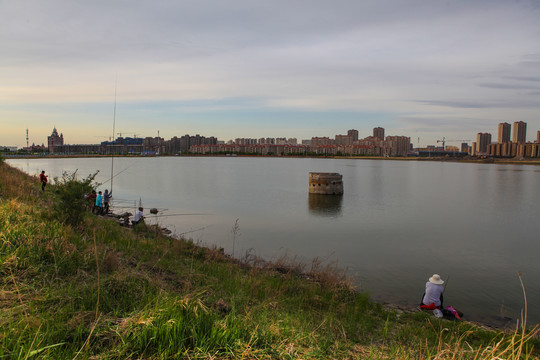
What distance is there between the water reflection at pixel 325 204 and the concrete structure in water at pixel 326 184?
68 centimetres

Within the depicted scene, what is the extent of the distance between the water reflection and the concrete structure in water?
68cm

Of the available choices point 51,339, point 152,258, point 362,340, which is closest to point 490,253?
point 362,340

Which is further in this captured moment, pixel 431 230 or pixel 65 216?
pixel 431 230

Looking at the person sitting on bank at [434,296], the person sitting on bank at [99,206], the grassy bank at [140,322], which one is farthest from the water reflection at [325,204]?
the grassy bank at [140,322]

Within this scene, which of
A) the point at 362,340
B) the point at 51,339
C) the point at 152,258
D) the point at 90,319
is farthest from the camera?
the point at 152,258

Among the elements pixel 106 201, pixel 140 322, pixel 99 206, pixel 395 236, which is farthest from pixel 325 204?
pixel 140 322

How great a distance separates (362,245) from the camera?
16969 millimetres

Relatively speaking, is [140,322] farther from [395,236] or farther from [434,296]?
[395,236]

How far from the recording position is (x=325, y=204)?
3134cm

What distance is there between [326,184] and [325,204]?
596 cm

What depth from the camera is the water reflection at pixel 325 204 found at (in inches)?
1061

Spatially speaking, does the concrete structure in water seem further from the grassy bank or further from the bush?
the grassy bank

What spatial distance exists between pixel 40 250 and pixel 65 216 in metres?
4.15

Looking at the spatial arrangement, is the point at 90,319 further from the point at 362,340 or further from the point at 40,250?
the point at 362,340
